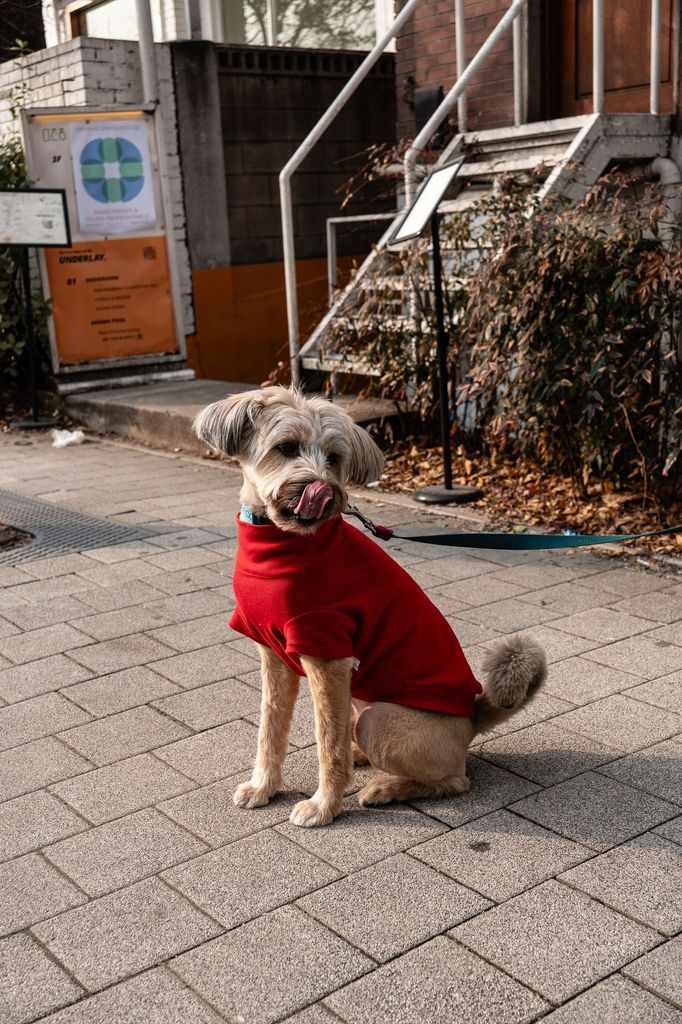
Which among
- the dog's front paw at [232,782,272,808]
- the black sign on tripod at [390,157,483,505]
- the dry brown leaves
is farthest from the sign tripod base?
the dog's front paw at [232,782,272,808]

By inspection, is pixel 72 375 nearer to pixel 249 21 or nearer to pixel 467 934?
pixel 249 21

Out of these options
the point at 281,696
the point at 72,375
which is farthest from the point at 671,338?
the point at 72,375

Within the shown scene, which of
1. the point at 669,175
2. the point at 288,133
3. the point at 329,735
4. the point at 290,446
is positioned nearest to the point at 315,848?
the point at 329,735

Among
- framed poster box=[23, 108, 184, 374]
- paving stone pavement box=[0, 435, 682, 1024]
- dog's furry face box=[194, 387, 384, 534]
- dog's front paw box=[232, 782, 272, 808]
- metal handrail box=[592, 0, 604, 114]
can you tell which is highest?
metal handrail box=[592, 0, 604, 114]

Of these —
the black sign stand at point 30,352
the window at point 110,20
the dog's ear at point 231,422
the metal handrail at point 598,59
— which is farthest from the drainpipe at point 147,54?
the dog's ear at point 231,422

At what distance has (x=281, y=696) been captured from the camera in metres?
3.39

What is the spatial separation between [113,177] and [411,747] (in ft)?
29.9

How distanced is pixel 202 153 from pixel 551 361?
6819mm

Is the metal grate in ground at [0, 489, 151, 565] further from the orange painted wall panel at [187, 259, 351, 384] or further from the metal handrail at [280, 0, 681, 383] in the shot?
the orange painted wall panel at [187, 259, 351, 384]

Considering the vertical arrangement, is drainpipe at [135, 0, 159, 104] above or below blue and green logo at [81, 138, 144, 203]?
above

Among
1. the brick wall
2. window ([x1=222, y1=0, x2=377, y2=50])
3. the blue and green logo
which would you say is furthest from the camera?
→ window ([x1=222, y1=0, x2=377, y2=50])

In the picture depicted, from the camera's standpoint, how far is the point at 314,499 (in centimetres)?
277

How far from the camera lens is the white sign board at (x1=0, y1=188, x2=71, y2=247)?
10.1 m

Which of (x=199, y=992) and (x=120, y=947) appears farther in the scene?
(x=120, y=947)
